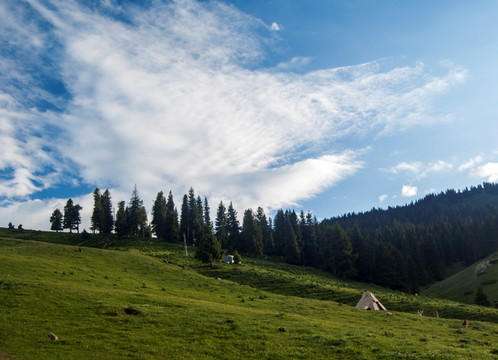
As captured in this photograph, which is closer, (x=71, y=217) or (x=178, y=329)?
(x=178, y=329)

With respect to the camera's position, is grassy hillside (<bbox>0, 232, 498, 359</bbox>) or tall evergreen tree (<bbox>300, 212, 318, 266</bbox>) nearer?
grassy hillside (<bbox>0, 232, 498, 359</bbox>)

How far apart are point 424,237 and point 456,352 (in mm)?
141779

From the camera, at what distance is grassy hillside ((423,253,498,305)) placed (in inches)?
3024

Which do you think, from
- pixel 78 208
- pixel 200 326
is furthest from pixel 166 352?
pixel 78 208

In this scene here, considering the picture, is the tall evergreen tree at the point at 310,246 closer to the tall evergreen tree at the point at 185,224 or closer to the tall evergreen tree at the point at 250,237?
the tall evergreen tree at the point at 250,237

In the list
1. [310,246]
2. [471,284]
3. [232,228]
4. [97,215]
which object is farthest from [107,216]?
[471,284]

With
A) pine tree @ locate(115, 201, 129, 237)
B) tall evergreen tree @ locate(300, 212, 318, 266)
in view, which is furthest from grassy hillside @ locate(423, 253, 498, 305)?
pine tree @ locate(115, 201, 129, 237)

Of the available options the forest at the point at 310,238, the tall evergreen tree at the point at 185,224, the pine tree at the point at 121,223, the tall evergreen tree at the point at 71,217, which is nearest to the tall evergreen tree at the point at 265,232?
the forest at the point at 310,238

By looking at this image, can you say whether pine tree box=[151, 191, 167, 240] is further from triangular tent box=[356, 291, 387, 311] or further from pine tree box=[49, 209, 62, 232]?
triangular tent box=[356, 291, 387, 311]

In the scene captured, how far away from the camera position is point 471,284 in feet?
277

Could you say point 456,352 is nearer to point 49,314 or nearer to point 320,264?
point 49,314

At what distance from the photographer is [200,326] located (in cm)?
2347

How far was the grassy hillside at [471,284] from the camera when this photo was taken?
76812 mm

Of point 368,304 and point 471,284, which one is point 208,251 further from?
point 471,284
